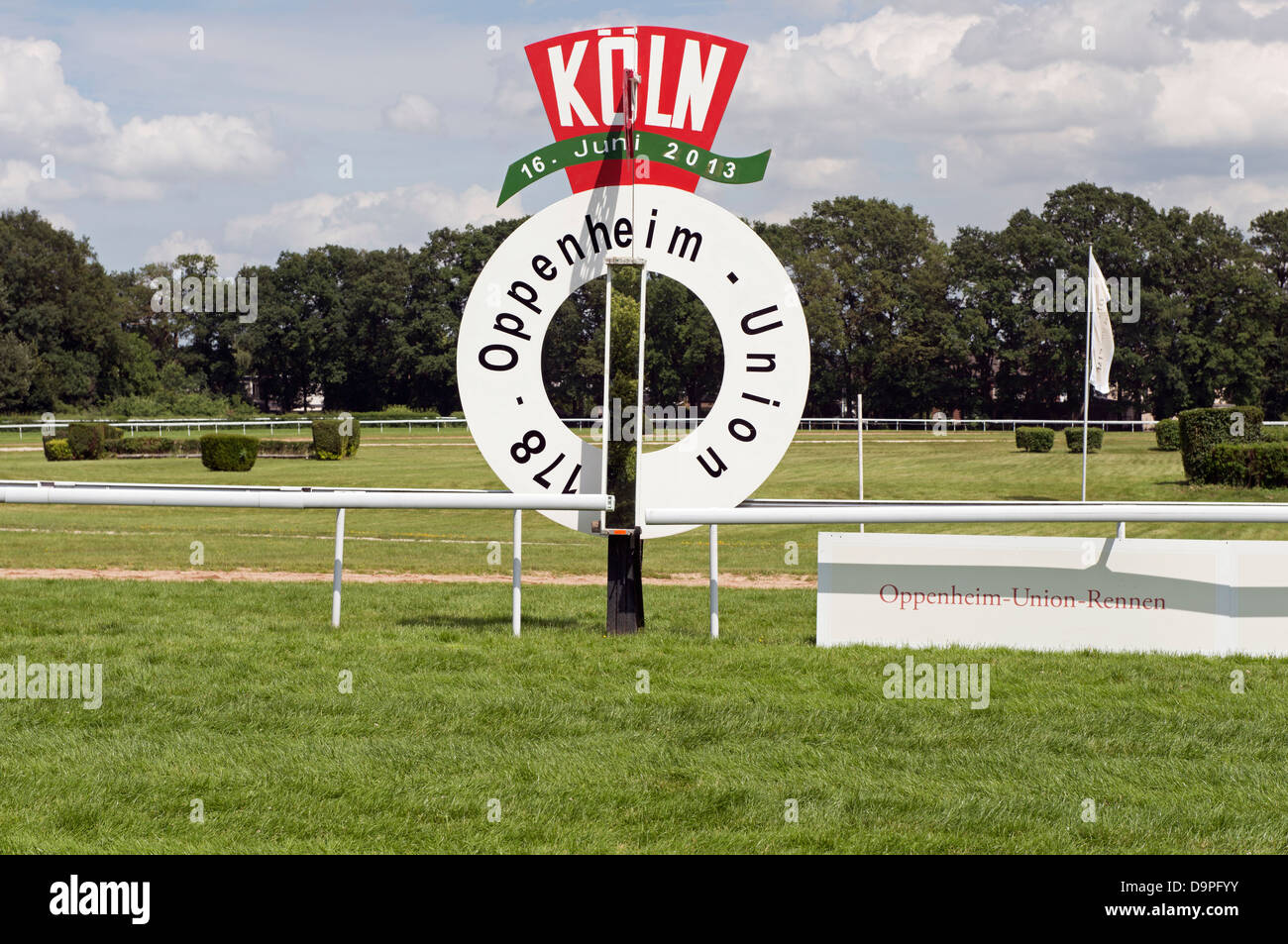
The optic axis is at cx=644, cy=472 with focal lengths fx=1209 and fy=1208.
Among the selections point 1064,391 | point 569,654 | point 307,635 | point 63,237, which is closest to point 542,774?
point 569,654

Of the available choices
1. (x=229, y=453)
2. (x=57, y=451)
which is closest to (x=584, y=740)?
(x=229, y=453)

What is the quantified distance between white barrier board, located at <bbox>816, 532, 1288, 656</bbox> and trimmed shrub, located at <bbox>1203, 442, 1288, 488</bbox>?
18245 mm

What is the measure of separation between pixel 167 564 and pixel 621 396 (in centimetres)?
672

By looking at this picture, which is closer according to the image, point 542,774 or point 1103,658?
point 542,774

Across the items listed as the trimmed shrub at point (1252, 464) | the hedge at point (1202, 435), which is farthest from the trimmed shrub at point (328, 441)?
the trimmed shrub at point (1252, 464)

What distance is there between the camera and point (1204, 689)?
16.5ft

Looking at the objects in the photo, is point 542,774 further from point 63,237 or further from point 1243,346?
point 63,237

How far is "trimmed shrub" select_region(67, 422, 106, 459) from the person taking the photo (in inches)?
1321

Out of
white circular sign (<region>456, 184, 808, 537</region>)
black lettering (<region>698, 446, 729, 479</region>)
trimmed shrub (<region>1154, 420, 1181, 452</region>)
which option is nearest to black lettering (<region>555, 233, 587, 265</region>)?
white circular sign (<region>456, 184, 808, 537</region>)

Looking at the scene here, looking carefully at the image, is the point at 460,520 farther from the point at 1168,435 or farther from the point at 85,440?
the point at 1168,435

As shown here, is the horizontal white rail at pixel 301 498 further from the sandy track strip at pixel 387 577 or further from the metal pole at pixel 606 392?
the sandy track strip at pixel 387 577

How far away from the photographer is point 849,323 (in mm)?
64875

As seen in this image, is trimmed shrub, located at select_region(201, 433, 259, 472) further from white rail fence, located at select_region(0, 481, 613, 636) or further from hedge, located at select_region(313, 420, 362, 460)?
white rail fence, located at select_region(0, 481, 613, 636)
